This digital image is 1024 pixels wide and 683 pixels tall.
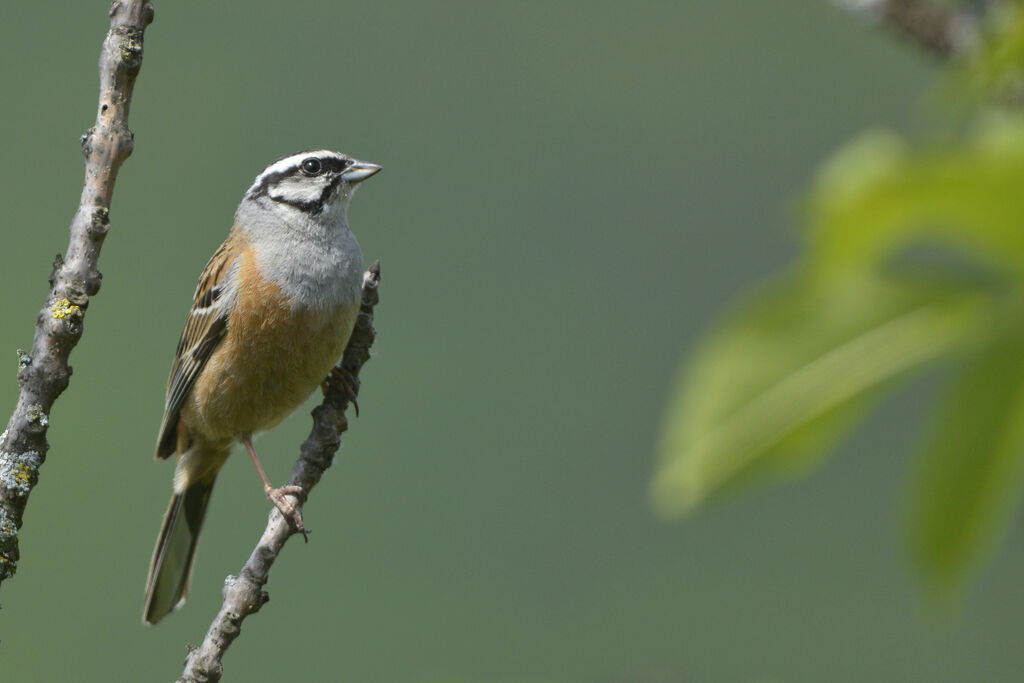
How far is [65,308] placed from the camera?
1079mm

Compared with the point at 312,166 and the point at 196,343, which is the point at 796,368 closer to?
the point at 196,343

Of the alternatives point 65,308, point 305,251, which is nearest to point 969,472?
point 65,308

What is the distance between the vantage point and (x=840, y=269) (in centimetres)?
32

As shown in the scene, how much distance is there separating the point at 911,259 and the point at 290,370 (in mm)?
2626

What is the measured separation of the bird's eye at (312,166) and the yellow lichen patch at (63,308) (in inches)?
89.9

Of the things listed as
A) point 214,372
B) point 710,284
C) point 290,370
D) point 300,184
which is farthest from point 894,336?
point 710,284

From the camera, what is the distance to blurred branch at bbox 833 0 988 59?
3.72 ft

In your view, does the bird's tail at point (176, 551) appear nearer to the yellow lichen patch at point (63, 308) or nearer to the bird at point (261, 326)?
the bird at point (261, 326)

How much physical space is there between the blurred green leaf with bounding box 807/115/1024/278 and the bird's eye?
3.08 metres

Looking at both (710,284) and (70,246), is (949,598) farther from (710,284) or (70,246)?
(710,284)

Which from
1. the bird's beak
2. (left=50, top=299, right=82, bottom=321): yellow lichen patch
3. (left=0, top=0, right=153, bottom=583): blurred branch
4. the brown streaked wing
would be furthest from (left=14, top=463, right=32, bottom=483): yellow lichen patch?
the bird's beak

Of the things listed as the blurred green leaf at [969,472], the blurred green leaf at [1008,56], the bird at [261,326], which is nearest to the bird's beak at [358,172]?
the bird at [261,326]

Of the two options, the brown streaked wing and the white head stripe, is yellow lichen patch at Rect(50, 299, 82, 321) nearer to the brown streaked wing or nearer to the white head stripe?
the brown streaked wing

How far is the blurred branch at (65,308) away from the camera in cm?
107
